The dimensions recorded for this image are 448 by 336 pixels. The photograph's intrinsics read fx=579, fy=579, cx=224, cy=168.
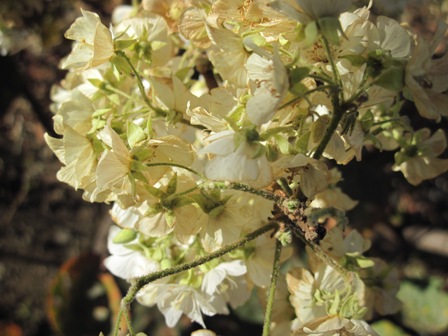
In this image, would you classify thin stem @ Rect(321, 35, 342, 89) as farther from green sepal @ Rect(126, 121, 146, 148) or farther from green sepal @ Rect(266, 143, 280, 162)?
green sepal @ Rect(126, 121, 146, 148)

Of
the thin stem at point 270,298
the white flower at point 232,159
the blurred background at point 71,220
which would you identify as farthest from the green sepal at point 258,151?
the blurred background at point 71,220

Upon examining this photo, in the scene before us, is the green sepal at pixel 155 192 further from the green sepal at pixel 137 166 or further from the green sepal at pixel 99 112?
the green sepal at pixel 99 112

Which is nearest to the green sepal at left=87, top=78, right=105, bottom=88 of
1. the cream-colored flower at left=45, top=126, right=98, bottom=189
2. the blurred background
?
the cream-colored flower at left=45, top=126, right=98, bottom=189

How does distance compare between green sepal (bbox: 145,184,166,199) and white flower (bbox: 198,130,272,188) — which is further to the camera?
green sepal (bbox: 145,184,166,199)

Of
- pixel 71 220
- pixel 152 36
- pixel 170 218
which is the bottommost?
pixel 71 220

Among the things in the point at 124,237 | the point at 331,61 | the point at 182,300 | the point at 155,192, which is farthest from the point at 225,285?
the point at 331,61

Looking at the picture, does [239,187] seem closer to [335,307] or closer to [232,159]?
[232,159]
